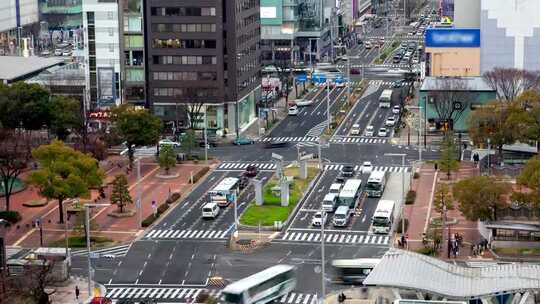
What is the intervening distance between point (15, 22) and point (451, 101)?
3090 inches

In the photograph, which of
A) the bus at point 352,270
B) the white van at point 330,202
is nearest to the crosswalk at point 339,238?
the white van at point 330,202

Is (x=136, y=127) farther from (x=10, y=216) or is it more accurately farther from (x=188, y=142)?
(x=10, y=216)

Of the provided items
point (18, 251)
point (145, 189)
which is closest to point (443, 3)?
point (145, 189)

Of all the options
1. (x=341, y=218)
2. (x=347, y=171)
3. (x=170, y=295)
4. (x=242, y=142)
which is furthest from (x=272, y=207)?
(x=242, y=142)

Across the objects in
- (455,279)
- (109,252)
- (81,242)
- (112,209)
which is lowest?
(109,252)

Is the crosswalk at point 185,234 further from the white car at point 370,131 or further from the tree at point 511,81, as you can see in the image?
the tree at point 511,81

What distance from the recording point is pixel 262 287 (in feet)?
157

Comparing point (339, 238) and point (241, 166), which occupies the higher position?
point (241, 166)

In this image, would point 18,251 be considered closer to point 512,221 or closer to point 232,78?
point 512,221

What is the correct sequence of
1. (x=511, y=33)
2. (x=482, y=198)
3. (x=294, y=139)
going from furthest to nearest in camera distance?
(x=511, y=33)
(x=294, y=139)
(x=482, y=198)

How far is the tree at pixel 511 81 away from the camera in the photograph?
90188 mm

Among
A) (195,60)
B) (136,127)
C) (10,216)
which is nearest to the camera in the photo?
(10,216)

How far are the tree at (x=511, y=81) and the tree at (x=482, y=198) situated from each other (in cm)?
3198

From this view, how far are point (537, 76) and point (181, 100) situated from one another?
3034 centimetres
